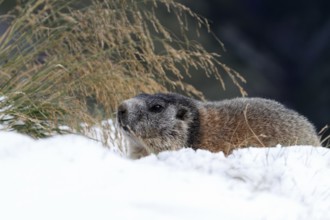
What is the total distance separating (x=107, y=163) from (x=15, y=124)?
54.3 inches

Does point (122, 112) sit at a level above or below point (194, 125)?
above

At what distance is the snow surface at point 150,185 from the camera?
241 cm

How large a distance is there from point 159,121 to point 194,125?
24 cm

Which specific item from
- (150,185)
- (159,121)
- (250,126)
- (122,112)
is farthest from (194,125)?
Answer: (150,185)

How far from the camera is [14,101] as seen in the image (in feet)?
13.2

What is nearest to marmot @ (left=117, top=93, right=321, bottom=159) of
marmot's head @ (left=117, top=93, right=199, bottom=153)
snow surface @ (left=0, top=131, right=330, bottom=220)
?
marmot's head @ (left=117, top=93, right=199, bottom=153)

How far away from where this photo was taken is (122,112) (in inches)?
169

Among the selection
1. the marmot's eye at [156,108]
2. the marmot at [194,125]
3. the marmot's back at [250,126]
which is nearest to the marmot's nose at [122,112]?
the marmot at [194,125]

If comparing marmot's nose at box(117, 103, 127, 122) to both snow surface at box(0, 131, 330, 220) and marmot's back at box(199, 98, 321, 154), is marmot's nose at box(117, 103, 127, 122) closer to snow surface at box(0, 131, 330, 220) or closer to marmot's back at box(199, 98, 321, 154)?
marmot's back at box(199, 98, 321, 154)

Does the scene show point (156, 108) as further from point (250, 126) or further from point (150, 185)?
point (150, 185)

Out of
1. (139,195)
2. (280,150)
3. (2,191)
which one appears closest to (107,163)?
(139,195)

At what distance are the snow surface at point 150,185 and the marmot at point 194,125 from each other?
3.55 feet

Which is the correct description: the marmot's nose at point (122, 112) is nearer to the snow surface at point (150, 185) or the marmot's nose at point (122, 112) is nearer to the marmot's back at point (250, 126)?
the marmot's back at point (250, 126)

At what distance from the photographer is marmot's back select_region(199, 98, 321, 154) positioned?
14.1ft
